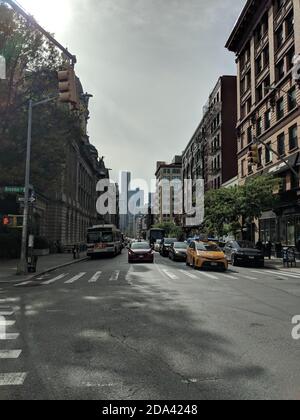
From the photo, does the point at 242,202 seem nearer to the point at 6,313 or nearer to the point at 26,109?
the point at 26,109

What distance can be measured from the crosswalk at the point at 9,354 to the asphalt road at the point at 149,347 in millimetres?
15

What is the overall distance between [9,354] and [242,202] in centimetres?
2708

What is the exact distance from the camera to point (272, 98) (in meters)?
37.5

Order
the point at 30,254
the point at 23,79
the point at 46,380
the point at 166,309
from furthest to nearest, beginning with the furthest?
1. the point at 23,79
2. the point at 30,254
3. the point at 166,309
4. the point at 46,380

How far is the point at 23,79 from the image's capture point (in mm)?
25266

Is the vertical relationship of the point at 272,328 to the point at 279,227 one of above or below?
below

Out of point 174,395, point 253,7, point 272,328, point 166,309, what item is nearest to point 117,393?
point 174,395

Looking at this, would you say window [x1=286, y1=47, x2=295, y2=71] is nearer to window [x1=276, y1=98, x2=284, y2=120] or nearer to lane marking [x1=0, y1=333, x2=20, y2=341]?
window [x1=276, y1=98, x2=284, y2=120]

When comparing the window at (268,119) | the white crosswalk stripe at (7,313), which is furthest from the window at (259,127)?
the white crosswalk stripe at (7,313)

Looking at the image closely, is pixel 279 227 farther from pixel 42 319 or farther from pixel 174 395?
pixel 174 395

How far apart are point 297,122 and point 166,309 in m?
27.1

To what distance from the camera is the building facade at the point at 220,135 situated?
198 feet

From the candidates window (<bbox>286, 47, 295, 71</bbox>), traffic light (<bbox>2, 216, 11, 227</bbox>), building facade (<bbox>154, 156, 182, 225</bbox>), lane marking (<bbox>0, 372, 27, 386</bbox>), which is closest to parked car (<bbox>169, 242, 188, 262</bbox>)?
traffic light (<bbox>2, 216, 11, 227</bbox>)
